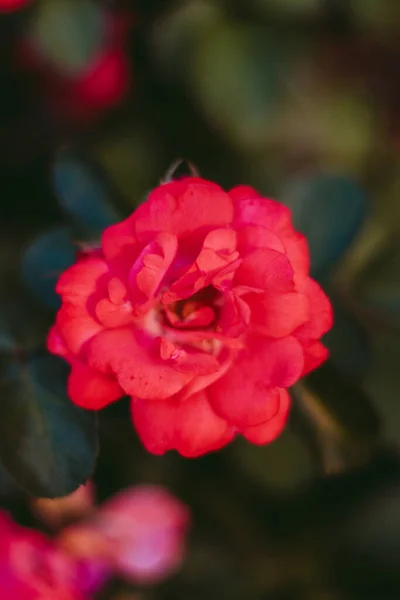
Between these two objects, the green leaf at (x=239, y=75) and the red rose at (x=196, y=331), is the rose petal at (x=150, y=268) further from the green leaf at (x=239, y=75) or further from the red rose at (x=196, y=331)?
the green leaf at (x=239, y=75)

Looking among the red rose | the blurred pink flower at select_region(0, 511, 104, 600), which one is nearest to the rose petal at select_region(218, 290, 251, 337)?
the red rose

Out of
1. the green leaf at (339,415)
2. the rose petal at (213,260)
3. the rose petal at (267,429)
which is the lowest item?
the green leaf at (339,415)

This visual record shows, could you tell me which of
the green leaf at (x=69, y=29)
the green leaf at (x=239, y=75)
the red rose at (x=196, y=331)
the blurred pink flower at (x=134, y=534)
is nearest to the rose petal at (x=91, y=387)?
the red rose at (x=196, y=331)

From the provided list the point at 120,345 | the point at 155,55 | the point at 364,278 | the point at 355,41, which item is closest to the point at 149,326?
the point at 120,345

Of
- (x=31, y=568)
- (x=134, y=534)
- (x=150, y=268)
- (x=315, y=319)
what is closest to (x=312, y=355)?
(x=315, y=319)

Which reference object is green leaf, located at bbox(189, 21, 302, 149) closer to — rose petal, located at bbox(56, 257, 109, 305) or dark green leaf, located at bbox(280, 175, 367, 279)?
dark green leaf, located at bbox(280, 175, 367, 279)
